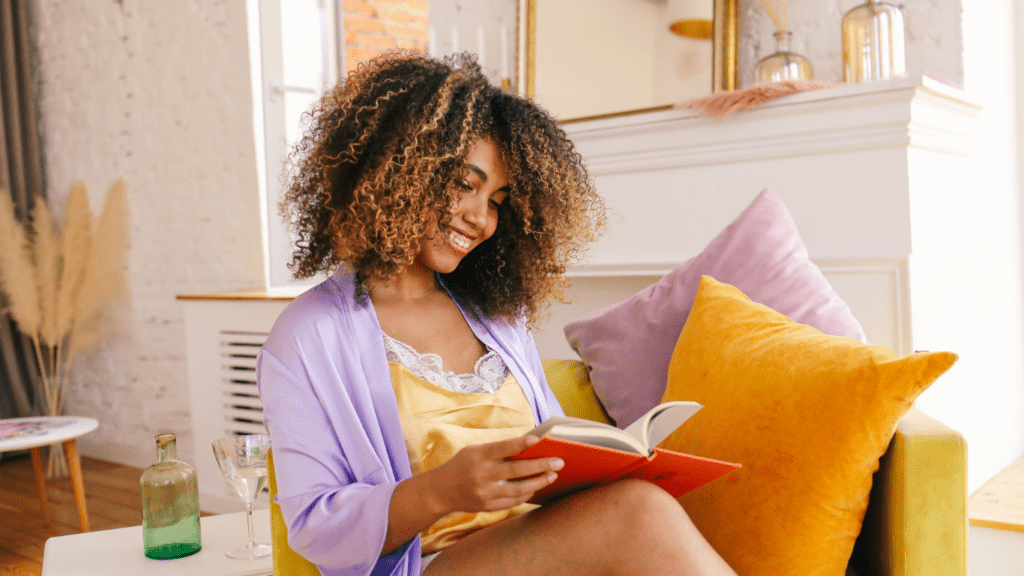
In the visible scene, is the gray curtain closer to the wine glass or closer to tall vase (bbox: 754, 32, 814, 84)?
the wine glass

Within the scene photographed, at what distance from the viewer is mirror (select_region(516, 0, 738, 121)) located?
2191mm

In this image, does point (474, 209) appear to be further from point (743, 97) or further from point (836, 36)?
point (836, 36)

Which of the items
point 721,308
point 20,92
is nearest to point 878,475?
point 721,308

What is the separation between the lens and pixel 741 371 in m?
1.22

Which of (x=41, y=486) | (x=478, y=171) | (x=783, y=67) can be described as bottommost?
(x=41, y=486)

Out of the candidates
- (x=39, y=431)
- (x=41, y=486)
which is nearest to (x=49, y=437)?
(x=39, y=431)

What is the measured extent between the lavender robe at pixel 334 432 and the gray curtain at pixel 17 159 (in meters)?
3.52

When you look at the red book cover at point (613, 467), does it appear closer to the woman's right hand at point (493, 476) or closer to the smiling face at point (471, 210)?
the woman's right hand at point (493, 476)

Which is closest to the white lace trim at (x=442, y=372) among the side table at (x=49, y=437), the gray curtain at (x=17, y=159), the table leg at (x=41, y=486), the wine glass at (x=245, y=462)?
the wine glass at (x=245, y=462)

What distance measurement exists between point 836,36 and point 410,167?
4.62 feet

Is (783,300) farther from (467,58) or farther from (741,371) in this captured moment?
(467,58)

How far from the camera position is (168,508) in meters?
1.54

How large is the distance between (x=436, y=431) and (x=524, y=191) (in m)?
0.43

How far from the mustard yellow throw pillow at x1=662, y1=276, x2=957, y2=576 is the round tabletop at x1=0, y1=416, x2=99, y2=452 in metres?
2.32
